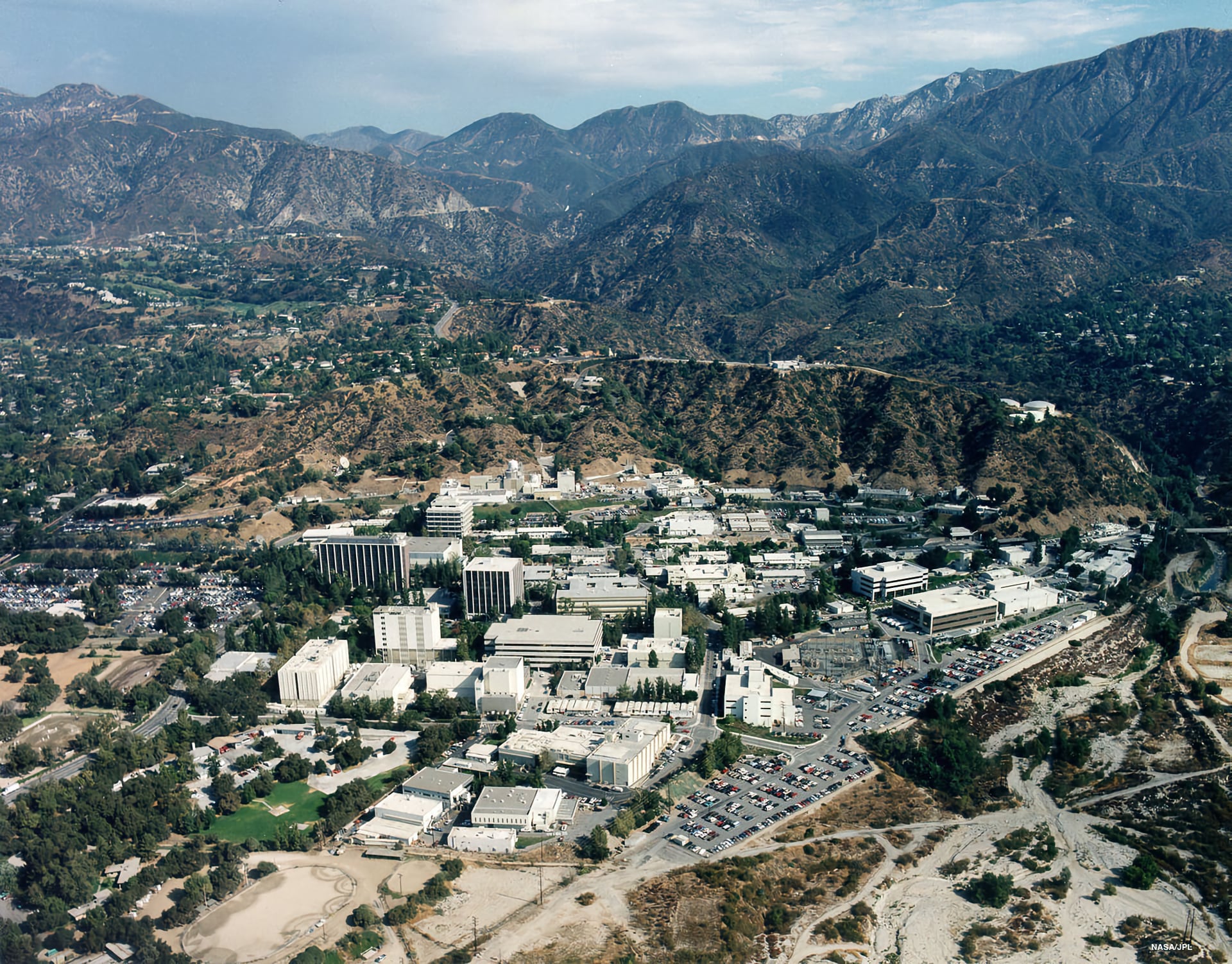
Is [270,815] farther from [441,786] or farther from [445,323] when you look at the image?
[445,323]

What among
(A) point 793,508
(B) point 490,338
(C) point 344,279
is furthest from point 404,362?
(C) point 344,279

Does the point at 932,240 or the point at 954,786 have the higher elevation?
the point at 932,240

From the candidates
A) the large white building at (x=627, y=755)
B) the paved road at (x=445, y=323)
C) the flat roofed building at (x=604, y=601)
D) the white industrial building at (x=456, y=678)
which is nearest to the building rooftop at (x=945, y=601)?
the flat roofed building at (x=604, y=601)

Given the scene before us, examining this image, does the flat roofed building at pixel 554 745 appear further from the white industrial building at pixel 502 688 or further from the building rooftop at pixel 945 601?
the building rooftop at pixel 945 601

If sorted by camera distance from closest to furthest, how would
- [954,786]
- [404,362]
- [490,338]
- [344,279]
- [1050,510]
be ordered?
[954,786] → [1050,510] → [404,362] → [490,338] → [344,279]

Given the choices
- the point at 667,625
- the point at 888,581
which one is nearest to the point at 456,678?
the point at 667,625

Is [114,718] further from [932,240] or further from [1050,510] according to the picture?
[932,240]
